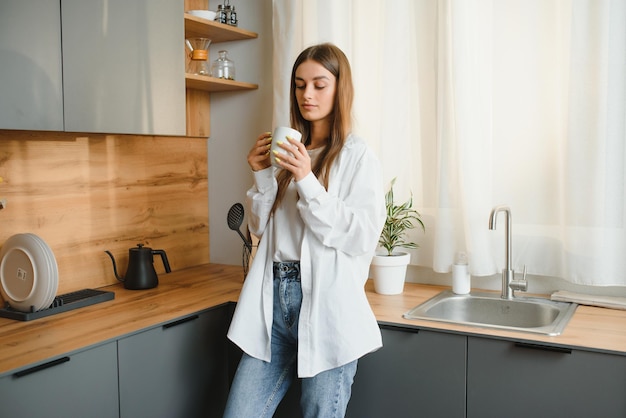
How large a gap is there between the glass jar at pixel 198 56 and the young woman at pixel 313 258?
85 cm

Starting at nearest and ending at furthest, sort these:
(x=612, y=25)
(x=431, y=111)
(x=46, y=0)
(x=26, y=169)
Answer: (x=46, y=0) < (x=612, y=25) < (x=26, y=169) < (x=431, y=111)

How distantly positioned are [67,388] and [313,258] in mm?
720

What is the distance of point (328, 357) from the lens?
1.78 m

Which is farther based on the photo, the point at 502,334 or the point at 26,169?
the point at 26,169

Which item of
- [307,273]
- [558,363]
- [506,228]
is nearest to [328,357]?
[307,273]

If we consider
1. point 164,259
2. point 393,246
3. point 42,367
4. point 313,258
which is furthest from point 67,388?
point 393,246

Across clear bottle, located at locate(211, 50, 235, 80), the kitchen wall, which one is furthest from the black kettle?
clear bottle, located at locate(211, 50, 235, 80)

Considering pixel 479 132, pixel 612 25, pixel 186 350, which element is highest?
pixel 612 25

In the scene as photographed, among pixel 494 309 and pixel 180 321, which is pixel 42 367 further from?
pixel 494 309

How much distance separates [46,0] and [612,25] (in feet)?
5.58

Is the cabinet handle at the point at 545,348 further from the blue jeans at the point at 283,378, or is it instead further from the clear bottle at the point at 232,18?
the clear bottle at the point at 232,18

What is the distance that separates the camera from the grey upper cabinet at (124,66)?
201 centimetres

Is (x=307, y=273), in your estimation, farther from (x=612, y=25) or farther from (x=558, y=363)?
(x=612, y=25)

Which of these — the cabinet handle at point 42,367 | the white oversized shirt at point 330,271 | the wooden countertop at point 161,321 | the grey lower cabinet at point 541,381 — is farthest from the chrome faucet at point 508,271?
the cabinet handle at point 42,367
